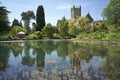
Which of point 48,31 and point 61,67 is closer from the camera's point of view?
point 61,67

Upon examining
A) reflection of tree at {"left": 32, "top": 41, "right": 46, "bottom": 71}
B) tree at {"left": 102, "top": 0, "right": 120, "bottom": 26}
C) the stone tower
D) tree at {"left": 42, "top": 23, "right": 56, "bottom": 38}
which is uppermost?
the stone tower

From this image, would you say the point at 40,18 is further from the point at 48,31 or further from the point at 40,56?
the point at 40,56

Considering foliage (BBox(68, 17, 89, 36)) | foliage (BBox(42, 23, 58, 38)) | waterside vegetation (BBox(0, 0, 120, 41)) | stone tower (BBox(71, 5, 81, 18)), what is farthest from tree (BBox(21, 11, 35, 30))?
stone tower (BBox(71, 5, 81, 18))

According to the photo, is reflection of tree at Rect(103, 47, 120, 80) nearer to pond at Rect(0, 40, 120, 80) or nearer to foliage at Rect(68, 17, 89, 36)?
pond at Rect(0, 40, 120, 80)

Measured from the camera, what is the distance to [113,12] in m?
44.6

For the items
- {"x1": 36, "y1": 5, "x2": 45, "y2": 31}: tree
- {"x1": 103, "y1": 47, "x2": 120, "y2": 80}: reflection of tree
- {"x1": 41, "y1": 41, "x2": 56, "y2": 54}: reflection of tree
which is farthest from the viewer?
{"x1": 36, "y1": 5, "x2": 45, "y2": 31}: tree

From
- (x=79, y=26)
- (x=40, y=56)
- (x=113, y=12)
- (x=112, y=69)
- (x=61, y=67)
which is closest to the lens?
(x=112, y=69)

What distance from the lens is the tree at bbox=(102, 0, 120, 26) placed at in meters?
43.8

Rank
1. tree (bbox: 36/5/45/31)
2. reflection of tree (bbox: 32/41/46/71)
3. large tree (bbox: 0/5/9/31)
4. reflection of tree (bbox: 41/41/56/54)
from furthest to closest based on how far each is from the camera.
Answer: tree (bbox: 36/5/45/31)
large tree (bbox: 0/5/9/31)
reflection of tree (bbox: 41/41/56/54)
reflection of tree (bbox: 32/41/46/71)

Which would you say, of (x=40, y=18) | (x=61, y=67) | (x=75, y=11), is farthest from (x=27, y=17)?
(x=61, y=67)

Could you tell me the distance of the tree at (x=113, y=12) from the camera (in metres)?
43.8

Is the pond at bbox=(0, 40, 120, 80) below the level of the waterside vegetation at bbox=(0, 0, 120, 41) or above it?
below

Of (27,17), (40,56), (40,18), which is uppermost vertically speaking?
(27,17)

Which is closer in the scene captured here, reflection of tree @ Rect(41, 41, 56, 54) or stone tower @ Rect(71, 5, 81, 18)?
reflection of tree @ Rect(41, 41, 56, 54)
